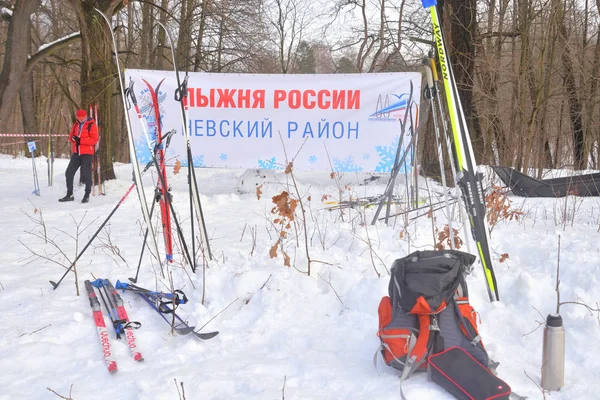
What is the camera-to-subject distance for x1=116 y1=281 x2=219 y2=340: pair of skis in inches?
117

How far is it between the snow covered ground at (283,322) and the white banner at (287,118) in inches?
136

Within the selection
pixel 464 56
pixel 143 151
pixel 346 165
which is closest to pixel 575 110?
pixel 464 56

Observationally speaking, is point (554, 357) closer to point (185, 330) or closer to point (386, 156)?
point (185, 330)

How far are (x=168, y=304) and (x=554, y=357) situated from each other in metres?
2.32

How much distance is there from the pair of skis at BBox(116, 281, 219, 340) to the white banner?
4917 millimetres

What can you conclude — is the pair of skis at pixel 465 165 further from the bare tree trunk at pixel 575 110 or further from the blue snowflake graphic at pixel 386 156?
the bare tree trunk at pixel 575 110

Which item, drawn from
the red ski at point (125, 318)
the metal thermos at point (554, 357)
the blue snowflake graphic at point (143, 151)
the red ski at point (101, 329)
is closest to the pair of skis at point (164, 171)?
the red ski at point (125, 318)

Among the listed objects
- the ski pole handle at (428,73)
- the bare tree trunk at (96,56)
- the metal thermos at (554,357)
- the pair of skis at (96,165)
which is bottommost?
the metal thermos at (554,357)

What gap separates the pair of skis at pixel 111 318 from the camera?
2729 millimetres

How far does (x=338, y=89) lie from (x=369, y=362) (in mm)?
6114

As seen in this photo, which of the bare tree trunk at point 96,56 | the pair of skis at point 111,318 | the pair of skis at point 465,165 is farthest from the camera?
the bare tree trunk at point 96,56

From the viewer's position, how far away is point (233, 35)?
15.6 meters

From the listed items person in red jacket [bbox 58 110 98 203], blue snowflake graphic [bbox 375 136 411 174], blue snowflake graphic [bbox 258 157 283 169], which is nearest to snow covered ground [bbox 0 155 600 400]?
blue snowflake graphic [bbox 375 136 411 174]

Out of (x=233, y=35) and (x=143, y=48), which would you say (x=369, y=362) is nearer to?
(x=233, y=35)
